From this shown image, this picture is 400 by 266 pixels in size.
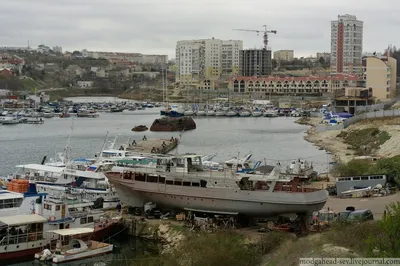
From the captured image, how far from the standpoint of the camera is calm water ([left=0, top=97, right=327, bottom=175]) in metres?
34.6

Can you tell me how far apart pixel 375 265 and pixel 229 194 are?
8.19 meters

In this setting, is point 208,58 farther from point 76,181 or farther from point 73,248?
point 73,248

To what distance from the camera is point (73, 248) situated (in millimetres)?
14812

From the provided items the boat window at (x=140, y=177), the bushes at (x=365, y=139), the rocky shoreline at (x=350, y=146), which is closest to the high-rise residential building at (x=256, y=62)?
the rocky shoreline at (x=350, y=146)

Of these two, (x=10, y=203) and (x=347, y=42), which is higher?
(x=347, y=42)

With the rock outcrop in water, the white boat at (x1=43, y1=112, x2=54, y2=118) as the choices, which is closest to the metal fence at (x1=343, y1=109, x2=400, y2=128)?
the rock outcrop in water

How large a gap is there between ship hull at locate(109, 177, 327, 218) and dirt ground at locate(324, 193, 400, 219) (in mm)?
1546

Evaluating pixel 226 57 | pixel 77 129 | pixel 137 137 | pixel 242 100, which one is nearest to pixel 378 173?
pixel 137 137

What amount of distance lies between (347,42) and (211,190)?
379 feet

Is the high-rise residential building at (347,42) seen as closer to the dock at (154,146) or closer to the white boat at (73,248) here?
the dock at (154,146)

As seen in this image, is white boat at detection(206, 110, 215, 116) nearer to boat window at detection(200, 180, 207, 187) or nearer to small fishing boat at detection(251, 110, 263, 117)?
small fishing boat at detection(251, 110, 263, 117)

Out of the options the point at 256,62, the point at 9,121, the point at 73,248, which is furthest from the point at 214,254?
the point at 256,62

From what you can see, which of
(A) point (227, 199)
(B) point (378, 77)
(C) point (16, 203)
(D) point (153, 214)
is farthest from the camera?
(B) point (378, 77)

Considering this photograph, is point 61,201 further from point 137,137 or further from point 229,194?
point 137,137
